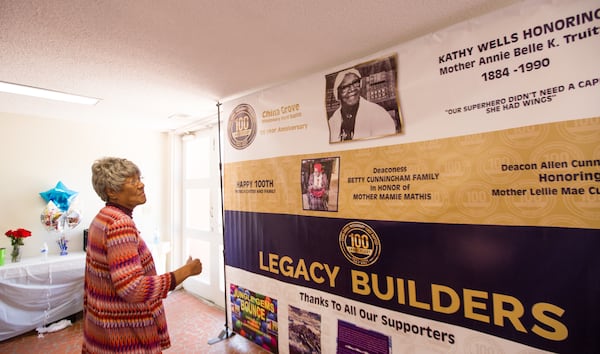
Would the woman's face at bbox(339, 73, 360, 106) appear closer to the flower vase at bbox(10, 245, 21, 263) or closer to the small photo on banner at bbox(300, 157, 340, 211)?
the small photo on banner at bbox(300, 157, 340, 211)

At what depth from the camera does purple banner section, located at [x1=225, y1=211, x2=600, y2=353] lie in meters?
1.24

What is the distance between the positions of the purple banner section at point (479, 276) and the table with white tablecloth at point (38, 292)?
2.72m

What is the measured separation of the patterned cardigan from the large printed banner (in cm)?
110

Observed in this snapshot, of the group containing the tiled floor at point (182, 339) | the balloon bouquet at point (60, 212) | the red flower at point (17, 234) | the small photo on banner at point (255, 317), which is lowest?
the tiled floor at point (182, 339)

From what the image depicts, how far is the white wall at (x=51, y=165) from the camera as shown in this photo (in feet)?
10.1

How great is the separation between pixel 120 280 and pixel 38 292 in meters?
2.60

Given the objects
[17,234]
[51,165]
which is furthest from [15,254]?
[51,165]

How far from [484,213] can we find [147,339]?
5.95ft

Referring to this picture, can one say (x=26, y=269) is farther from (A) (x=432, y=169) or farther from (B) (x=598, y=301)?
(B) (x=598, y=301)

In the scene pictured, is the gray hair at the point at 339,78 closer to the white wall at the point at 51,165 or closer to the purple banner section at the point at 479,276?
the purple banner section at the point at 479,276

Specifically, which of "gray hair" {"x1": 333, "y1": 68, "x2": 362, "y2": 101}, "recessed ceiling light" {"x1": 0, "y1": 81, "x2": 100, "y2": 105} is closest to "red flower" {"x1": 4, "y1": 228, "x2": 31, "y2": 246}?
"recessed ceiling light" {"x1": 0, "y1": 81, "x2": 100, "y2": 105}

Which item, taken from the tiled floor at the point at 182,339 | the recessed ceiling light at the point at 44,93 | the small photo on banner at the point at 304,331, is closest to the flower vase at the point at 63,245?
the tiled floor at the point at 182,339

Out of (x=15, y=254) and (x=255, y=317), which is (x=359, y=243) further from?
(x=15, y=254)

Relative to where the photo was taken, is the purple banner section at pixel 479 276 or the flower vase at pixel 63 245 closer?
the purple banner section at pixel 479 276
